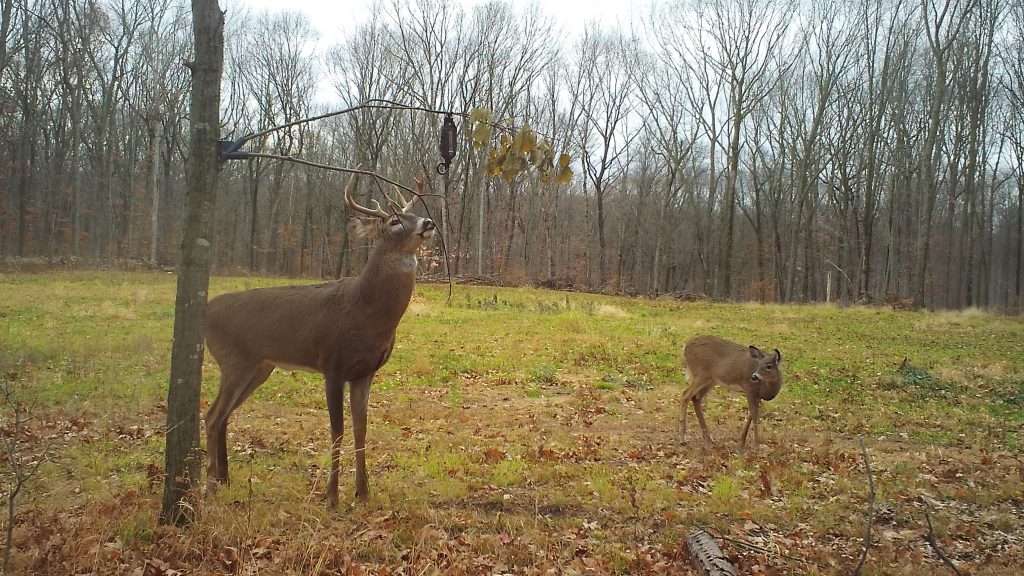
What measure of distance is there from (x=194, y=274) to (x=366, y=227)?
4.81 feet

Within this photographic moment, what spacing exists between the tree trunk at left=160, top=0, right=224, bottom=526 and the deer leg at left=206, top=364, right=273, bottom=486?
3.26 ft

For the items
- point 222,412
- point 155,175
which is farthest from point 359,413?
point 155,175

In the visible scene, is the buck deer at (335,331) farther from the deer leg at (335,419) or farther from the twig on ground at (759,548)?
the twig on ground at (759,548)

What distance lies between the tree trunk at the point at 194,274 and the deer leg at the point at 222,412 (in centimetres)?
99

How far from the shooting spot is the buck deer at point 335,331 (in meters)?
5.18

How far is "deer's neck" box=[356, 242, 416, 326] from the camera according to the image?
5.27m

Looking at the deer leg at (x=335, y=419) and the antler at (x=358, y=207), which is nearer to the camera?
the antler at (x=358, y=207)

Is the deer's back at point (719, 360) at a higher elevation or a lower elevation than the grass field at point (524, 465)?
higher

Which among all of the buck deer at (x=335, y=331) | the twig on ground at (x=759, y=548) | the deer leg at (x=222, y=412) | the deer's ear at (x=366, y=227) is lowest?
the twig on ground at (x=759, y=548)

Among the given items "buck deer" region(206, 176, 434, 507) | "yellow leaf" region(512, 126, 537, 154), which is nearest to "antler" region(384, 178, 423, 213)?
"buck deer" region(206, 176, 434, 507)

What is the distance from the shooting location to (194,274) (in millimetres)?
4301

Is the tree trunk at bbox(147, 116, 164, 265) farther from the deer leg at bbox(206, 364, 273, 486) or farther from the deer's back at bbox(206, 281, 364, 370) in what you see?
the deer leg at bbox(206, 364, 273, 486)

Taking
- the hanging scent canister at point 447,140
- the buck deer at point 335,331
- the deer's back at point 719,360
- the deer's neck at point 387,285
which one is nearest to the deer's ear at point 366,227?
the buck deer at point 335,331

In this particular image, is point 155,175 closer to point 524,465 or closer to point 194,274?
point 524,465
